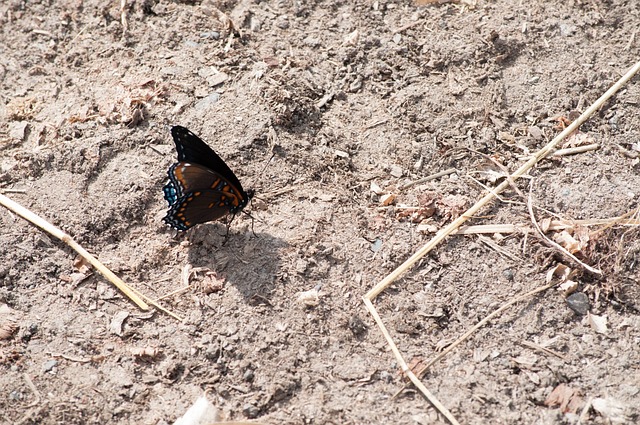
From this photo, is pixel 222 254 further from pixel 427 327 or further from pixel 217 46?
pixel 217 46

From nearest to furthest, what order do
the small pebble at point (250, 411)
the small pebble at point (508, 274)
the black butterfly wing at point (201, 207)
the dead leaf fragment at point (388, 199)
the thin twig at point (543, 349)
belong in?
the small pebble at point (250, 411)
the thin twig at point (543, 349)
the small pebble at point (508, 274)
the black butterfly wing at point (201, 207)
the dead leaf fragment at point (388, 199)

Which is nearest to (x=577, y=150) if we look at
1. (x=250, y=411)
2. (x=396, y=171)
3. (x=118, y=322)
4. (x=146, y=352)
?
(x=396, y=171)

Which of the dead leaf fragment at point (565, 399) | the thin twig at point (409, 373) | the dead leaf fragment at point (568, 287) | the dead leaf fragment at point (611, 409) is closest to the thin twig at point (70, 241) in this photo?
the thin twig at point (409, 373)

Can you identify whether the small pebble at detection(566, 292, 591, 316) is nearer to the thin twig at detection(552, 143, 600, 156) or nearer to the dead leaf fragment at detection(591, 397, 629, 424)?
the dead leaf fragment at detection(591, 397, 629, 424)

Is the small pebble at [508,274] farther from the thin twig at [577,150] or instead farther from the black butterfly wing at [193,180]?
the black butterfly wing at [193,180]

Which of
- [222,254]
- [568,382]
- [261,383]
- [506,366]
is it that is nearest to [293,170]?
[222,254]

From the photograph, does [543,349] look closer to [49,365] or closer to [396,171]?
[396,171]

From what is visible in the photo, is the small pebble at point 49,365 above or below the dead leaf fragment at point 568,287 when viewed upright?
below

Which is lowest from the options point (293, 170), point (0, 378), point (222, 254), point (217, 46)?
point (0, 378)
